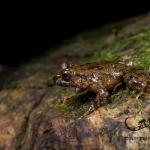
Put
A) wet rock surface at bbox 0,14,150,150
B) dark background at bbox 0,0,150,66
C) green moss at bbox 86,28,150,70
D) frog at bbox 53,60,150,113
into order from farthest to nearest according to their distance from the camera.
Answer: dark background at bbox 0,0,150,66 < green moss at bbox 86,28,150,70 < frog at bbox 53,60,150,113 < wet rock surface at bbox 0,14,150,150

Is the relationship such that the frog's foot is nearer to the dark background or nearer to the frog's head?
the frog's head

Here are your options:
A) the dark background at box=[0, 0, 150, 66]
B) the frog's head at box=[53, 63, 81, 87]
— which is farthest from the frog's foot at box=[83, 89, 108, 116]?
the dark background at box=[0, 0, 150, 66]

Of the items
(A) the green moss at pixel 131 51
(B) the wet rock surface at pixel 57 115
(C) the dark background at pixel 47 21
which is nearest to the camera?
(B) the wet rock surface at pixel 57 115

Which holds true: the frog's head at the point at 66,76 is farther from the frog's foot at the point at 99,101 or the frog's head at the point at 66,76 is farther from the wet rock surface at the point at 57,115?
the wet rock surface at the point at 57,115

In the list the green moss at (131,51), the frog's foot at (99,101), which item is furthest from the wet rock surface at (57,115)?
the green moss at (131,51)

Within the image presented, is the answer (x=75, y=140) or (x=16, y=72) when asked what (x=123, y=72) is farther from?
(x=16, y=72)

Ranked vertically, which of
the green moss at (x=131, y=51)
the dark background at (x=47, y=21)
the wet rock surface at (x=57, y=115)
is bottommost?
the wet rock surface at (x=57, y=115)
